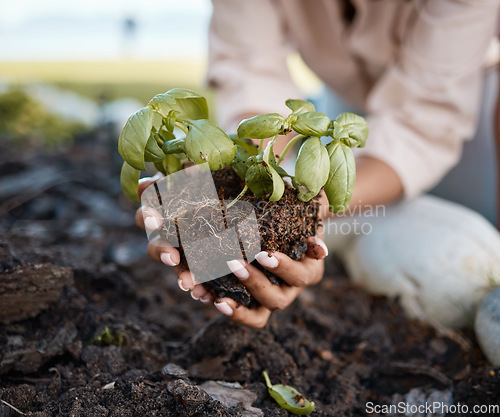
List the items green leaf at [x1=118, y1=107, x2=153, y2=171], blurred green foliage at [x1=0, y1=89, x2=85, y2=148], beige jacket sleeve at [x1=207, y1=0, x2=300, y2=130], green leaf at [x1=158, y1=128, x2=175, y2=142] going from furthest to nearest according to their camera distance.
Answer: blurred green foliage at [x1=0, y1=89, x2=85, y2=148], beige jacket sleeve at [x1=207, y1=0, x2=300, y2=130], green leaf at [x1=158, y1=128, x2=175, y2=142], green leaf at [x1=118, y1=107, x2=153, y2=171]

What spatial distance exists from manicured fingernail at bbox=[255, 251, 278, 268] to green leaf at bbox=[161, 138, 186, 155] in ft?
0.80

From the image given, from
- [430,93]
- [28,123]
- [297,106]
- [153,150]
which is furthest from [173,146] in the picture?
[28,123]

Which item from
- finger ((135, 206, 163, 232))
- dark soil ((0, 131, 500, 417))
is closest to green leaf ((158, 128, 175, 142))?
finger ((135, 206, 163, 232))

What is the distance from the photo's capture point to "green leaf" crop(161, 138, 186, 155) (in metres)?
0.80

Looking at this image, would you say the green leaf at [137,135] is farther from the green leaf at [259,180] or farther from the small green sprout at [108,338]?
the small green sprout at [108,338]

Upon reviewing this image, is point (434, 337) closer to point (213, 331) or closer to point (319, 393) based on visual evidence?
point (319, 393)

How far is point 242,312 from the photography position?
912 millimetres

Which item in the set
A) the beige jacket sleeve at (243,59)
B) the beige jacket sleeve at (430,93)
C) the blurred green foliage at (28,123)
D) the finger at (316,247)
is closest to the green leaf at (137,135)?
the finger at (316,247)

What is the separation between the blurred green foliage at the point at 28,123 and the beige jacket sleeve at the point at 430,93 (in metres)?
2.25

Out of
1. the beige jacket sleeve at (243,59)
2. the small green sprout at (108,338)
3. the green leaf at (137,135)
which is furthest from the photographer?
the beige jacket sleeve at (243,59)

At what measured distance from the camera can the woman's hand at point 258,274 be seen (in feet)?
2.71

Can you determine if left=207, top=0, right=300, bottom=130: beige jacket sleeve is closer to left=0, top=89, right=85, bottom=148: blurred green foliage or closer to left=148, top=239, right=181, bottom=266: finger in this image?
left=148, top=239, right=181, bottom=266: finger

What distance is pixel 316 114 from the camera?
773 millimetres

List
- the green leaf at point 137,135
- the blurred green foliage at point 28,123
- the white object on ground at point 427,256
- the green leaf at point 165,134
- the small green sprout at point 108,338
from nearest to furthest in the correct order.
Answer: the green leaf at point 137,135 → the green leaf at point 165,134 → the small green sprout at point 108,338 → the white object on ground at point 427,256 → the blurred green foliage at point 28,123
